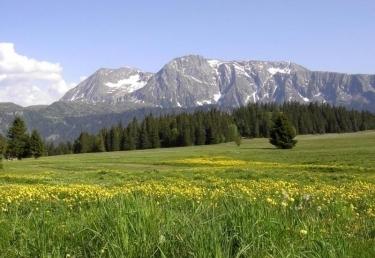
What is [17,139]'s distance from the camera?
123000 mm

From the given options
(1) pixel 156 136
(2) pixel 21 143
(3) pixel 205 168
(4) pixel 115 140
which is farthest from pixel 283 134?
(4) pixel 115 140

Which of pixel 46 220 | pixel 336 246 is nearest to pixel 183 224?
pixel 336 246

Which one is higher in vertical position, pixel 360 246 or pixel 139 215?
Result: pixel 139 215

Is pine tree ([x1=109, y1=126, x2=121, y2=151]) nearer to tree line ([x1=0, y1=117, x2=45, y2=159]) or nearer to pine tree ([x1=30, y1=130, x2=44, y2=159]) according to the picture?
tree line ([x1=0, y1=117, x2=45, y2=159])

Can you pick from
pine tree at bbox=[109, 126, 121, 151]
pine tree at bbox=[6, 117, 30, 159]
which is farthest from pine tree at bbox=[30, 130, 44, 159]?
pine tree at bbox=[109, 126, 121, 151]

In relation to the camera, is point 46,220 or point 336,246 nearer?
point 336,246

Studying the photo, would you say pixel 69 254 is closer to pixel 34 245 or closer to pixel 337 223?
pixel 34 245

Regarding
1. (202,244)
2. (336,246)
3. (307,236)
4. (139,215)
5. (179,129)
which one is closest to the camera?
(202,244)

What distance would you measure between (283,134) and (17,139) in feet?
204

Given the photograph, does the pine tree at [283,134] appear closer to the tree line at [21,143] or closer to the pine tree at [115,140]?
the tree line at [21,143]

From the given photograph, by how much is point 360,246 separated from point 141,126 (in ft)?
606

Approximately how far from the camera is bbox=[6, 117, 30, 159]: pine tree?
122 metres

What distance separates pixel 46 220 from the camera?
8.16 m

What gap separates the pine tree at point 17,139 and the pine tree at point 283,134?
195ft
